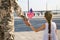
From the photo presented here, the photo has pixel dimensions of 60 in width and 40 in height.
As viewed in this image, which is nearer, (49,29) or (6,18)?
(6,18)

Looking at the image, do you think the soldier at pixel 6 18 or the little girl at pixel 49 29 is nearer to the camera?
the soldier at pixel 6 18

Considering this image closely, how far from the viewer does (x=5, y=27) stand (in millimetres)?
4500

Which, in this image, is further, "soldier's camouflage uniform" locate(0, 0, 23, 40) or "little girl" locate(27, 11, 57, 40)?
"little girl" locate(27, 11, 57, 40)

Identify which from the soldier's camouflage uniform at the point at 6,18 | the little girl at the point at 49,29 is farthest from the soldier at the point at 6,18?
the little girl at the point at 49,29

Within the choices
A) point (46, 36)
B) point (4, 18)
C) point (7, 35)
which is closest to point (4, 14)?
point (4, 18)

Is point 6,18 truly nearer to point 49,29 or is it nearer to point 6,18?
point 6,18

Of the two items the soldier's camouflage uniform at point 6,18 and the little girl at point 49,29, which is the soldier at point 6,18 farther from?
the little girl at point 49,29

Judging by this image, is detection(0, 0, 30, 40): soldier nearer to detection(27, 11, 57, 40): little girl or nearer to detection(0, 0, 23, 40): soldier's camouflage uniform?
detection(0, 0, 23, 40): soldier's camouflage uniform

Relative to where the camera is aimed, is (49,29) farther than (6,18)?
Yes

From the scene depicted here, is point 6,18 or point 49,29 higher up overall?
point 6,18

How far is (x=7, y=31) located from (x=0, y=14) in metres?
0.31

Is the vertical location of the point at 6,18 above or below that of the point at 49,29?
above

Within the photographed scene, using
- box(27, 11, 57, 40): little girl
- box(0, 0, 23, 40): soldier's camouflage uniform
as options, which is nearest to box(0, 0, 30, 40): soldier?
box(0, 0, 23, 40): soldier's camouflage uniform

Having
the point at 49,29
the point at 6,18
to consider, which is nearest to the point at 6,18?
the point at 6,18
